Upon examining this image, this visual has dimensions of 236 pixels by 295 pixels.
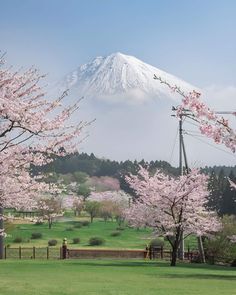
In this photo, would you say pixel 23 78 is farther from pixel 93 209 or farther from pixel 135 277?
pixel 93 209

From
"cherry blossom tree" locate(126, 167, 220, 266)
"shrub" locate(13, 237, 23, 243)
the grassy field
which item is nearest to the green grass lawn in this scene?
"cherry blossom tree" locate(126, 167, 220, 266)

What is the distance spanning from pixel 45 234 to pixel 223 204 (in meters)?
34.8

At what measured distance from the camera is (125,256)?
4969cm

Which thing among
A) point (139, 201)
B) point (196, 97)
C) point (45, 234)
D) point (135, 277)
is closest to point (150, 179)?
point (139, 201)

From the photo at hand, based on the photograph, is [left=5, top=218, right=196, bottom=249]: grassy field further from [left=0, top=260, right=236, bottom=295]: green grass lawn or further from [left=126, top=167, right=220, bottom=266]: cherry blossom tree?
[left=0, top=260, right=236, bottom=295]: green grass lawn

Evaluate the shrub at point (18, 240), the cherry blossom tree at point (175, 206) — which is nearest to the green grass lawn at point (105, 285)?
the cherry blossom tree at point (175, 206)

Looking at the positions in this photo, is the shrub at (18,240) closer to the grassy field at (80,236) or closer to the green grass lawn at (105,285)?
the grassy field at (80,236)

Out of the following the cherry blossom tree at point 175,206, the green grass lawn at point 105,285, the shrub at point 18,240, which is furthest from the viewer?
the shrub at point 18,240

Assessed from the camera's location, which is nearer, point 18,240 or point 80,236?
point 18,240

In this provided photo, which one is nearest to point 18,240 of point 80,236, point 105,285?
point 80,236

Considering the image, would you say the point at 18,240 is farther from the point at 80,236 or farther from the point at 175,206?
the point at 175,206

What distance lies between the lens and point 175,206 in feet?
130

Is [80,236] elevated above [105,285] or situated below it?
below

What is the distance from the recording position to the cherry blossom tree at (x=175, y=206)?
39.4m
